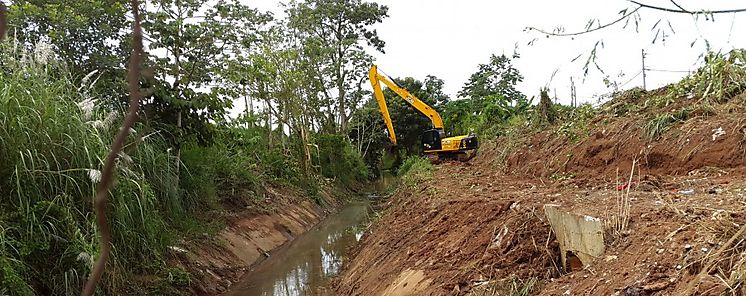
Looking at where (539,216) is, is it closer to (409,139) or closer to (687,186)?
(687,186)

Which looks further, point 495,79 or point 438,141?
point 495,79

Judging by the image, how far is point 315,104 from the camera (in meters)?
24.9

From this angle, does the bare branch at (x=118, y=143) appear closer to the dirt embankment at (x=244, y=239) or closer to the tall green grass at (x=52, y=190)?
the tall green grass at (x=52, y=190)

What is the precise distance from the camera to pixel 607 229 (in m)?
3.52

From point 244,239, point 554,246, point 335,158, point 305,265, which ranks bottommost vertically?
point 305,265

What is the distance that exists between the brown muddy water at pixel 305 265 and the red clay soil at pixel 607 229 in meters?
0.77

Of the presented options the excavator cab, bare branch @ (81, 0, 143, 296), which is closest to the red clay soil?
bare branch @ (81, 0, 143, 296)

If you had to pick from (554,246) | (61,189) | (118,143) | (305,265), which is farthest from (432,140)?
(118,143)

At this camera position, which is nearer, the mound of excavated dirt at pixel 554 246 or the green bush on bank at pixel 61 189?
the mound of excavated dirt at pixel 554 246

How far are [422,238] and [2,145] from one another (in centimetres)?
438

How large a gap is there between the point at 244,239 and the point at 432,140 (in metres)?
9.91

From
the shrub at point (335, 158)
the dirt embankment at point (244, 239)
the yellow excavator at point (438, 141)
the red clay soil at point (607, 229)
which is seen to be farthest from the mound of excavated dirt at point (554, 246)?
the shrub at point (335, 158)

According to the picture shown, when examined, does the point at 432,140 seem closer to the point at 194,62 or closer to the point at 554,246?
the point at 194,62

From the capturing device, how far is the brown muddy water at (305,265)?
8.54m
